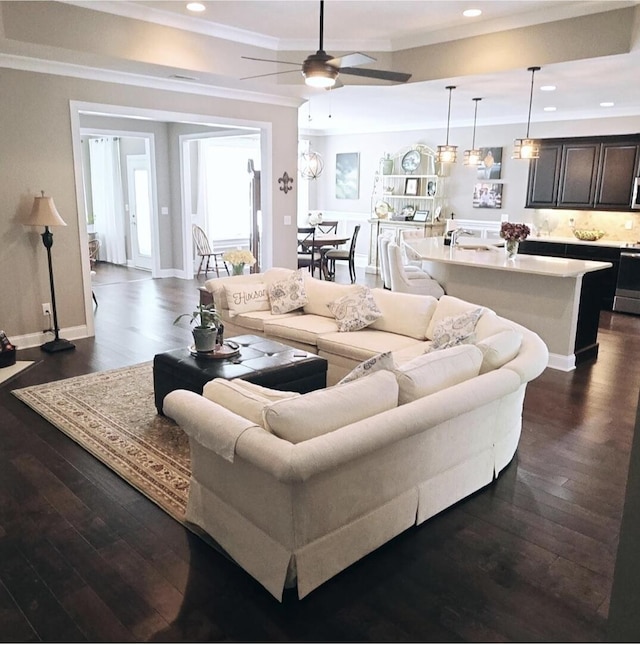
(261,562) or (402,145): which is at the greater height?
(402,145)

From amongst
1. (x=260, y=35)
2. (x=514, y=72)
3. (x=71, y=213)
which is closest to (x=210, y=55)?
(x=260, y=35)

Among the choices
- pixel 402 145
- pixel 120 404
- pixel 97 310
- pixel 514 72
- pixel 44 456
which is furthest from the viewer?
pixel 402 145

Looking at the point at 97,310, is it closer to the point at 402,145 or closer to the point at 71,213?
the point at 71,213

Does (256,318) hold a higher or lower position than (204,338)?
lower

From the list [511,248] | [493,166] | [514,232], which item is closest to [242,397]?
[514,232]

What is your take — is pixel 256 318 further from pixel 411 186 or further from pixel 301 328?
pixel 411 186

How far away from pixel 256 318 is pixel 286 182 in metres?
3.07

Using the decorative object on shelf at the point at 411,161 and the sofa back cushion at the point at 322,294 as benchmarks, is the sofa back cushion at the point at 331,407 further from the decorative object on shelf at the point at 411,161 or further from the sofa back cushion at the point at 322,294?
the decorative object on shelf at the point at 411,161

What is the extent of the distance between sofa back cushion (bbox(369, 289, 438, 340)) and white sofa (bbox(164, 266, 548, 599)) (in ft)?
4.62

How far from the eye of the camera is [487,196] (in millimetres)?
9617

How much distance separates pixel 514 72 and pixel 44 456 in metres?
5.20

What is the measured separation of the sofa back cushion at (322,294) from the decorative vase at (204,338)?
1.53 metres

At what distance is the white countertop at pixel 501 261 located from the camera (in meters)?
5.22

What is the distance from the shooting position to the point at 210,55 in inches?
217
